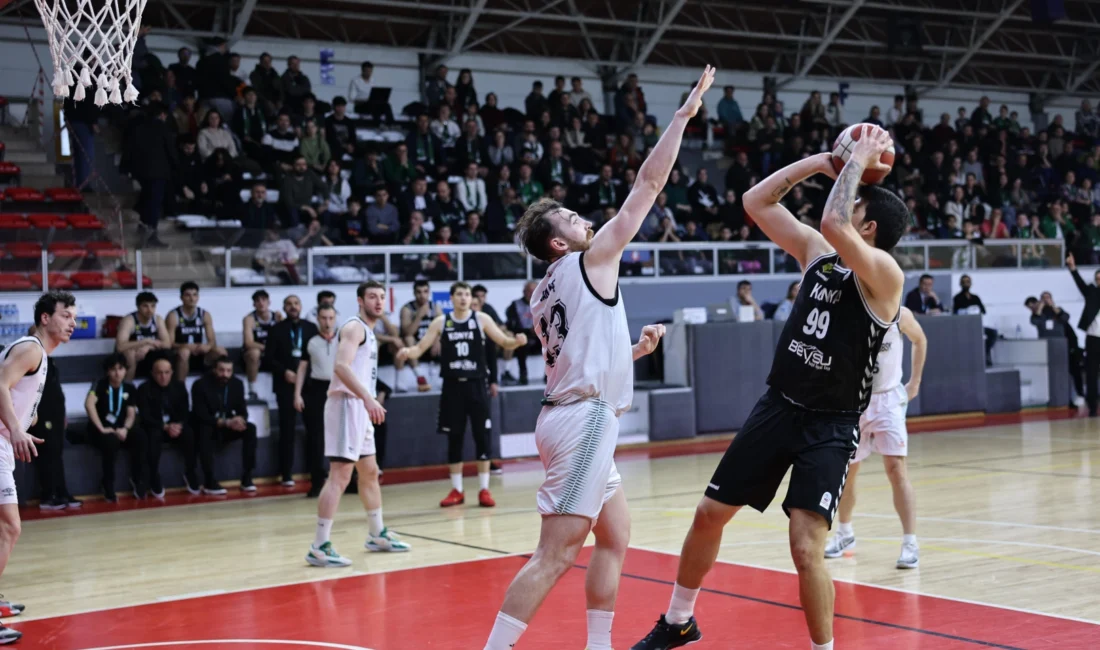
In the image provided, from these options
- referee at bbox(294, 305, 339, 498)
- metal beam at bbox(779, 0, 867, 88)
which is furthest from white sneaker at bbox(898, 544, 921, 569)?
metal beam at bbox(779, 0, 867, 88)

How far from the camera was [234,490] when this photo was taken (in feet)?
42.7

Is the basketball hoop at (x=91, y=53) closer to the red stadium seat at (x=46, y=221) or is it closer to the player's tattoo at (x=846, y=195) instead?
the player's tattoo at (x=846, y=195)

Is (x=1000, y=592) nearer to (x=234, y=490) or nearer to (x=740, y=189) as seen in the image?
(x=234, y=490)

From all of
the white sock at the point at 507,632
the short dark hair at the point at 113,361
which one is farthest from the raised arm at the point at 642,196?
the short dark hair at the point at 113,361

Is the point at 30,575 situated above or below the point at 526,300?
below

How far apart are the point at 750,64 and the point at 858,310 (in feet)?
77.2

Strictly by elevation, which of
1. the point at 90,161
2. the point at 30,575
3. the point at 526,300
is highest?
the point at 90,161

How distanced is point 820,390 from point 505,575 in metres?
3.55

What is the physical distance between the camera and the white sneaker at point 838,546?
8.12 m

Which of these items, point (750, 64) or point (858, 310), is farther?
point (750, 64)

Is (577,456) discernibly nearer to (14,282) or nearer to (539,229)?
(539,229)

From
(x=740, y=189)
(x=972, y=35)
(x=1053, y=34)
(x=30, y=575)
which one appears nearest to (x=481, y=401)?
(x=30, y=575)

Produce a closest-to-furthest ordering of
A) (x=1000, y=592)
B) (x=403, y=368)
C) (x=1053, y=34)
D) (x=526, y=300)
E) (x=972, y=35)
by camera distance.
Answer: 1. (x=1000, y=592)
2. (x=403, y=368)
3. (x=526, y=300)
4. (x=972, y=35)
5. (x=1053, y=34)

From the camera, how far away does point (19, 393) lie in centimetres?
700
